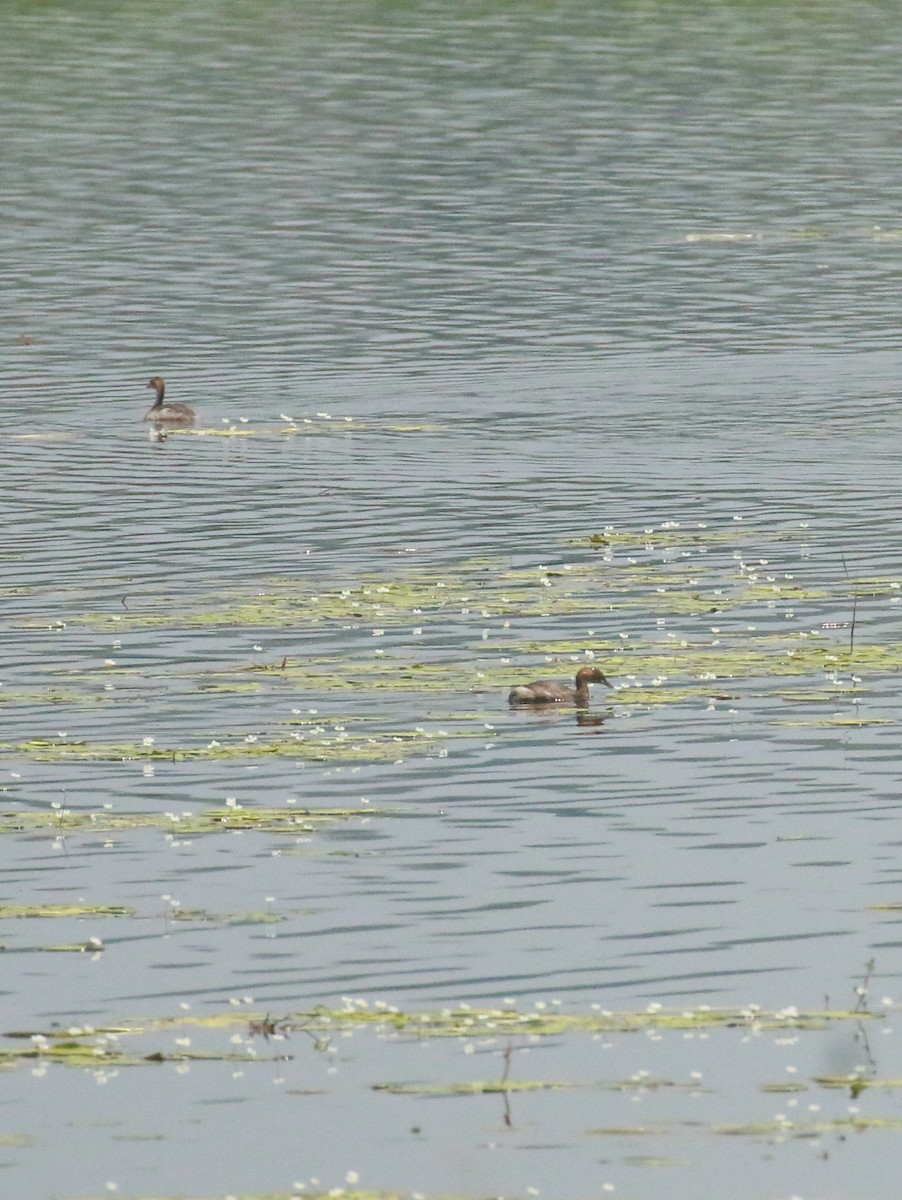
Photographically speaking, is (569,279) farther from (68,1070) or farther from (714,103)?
(68,1070)

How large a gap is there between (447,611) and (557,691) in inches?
178

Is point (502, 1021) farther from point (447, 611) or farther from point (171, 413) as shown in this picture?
point (171, 413)

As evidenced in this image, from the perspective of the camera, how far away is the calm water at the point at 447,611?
17250mm

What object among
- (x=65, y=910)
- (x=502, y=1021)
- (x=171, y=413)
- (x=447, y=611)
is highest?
(x=502, y=1021)

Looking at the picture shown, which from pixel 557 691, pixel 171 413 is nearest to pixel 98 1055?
pixel 557 691

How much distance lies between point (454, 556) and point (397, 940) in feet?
46.8

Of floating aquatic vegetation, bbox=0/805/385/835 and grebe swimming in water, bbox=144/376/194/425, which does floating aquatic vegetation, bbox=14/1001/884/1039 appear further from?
grebe swimming in water, bbox=144/376/194/425

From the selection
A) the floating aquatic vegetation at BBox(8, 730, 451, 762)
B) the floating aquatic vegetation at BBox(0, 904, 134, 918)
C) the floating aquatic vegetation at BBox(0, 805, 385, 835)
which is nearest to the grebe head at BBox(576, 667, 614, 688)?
the floating aquatic vegetation at BBox(8, 730, 451, 762)

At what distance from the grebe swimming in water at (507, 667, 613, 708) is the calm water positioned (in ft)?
0.97

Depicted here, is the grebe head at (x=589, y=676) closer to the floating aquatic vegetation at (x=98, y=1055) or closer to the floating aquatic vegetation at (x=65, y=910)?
the floating aquatic vegetation at (x=65, y=910)

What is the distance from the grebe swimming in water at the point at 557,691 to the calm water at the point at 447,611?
29 cm

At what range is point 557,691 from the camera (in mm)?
26359

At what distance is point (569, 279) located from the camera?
59.6 m

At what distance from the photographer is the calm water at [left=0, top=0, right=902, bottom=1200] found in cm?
1725
